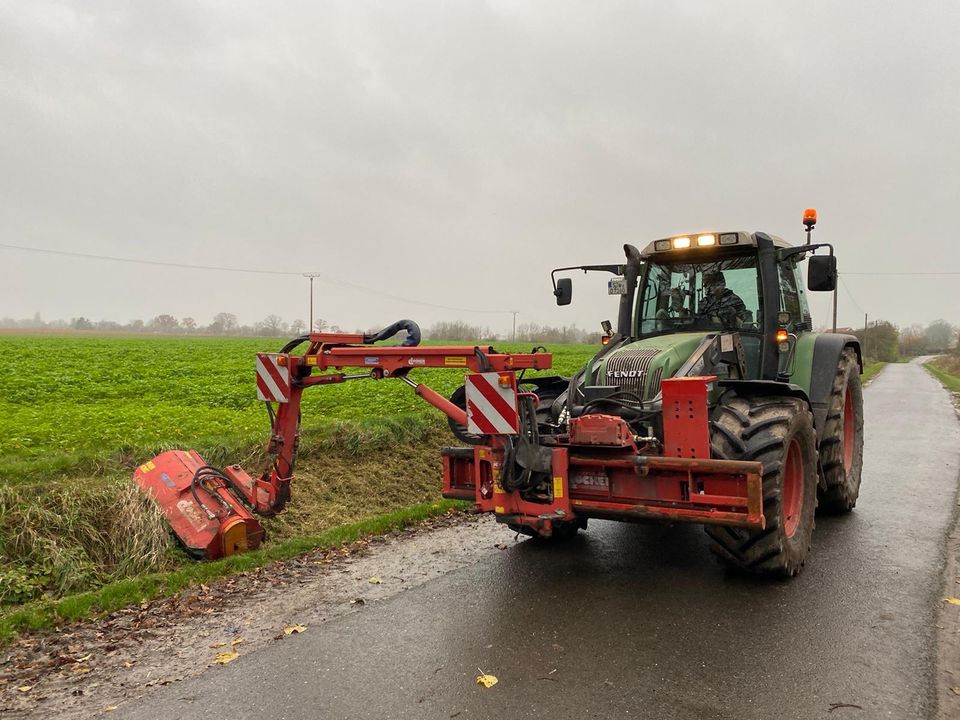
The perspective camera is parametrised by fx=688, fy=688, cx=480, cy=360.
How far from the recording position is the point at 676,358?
5.55 meters

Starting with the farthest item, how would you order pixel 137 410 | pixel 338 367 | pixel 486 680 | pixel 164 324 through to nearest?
pixel 164 324 < pixel 137 410 < pixel 338 367 < pixel 486 680

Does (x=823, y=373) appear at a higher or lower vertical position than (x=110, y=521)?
higher

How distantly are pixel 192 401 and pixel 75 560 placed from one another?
22.1 ft

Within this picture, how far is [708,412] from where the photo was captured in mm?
4906

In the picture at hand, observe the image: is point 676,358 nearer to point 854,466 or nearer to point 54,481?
point 854,466

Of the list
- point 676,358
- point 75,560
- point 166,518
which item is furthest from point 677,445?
point 75,560

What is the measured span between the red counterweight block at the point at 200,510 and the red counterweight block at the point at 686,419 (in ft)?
11.2

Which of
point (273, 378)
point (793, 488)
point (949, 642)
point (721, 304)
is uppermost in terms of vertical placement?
point (721, 304)

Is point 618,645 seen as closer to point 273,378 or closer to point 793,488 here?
point 793,488

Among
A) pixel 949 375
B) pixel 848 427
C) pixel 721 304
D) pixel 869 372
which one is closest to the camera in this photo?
pixel 721 304

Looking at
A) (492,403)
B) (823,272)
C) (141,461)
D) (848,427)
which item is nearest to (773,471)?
(492,403)

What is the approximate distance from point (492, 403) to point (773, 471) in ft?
6.15

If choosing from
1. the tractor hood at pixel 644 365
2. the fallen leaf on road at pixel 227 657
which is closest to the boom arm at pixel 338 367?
the tractor hood at pixel 644 365

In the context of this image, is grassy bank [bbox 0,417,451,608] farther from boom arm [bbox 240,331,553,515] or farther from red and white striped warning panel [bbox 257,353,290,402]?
red and white striped warning panel [bbox 257,353,290,402]
